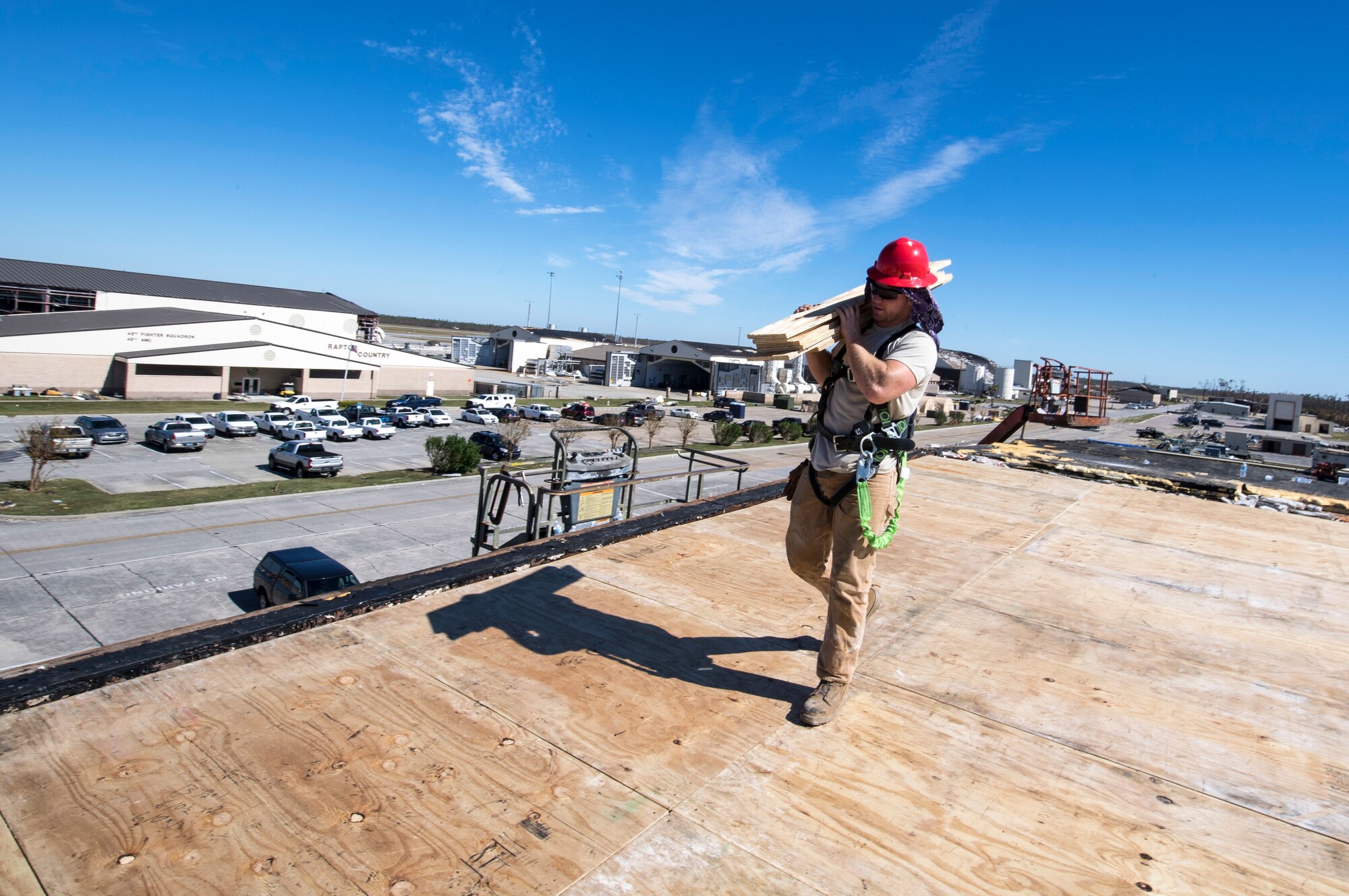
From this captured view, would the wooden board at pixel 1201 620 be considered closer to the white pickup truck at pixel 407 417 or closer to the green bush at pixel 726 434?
the green bush at pixel 726 434

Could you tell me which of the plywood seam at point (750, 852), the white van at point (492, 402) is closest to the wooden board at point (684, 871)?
the plywood seam at point (750, 852)

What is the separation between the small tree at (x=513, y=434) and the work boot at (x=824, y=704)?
97.6 feet

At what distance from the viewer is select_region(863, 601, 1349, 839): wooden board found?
2793 mm

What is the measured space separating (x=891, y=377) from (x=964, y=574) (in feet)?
9.42

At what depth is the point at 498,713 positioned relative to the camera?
292cm

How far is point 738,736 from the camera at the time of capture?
2912 millimetres

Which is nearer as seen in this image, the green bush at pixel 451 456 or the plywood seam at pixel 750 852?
the plywood seam at pixel 750 852

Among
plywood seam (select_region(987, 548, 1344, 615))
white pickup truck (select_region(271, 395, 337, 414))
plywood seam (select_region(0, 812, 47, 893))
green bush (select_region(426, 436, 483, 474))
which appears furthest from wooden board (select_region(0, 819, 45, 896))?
white pickup truck (select_region(271, 395, 337, 414))

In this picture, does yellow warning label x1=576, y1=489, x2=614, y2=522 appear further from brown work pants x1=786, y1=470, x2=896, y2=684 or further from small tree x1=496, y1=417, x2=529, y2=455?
small tree x1=496, y1=417, x2=529, y2=455

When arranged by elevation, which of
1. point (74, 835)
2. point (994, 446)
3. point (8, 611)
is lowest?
point (8, 611)

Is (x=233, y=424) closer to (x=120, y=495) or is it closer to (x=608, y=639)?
(x=120, y=495)

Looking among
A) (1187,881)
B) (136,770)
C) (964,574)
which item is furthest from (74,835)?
(964,574)

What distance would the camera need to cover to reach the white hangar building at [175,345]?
45.8 m

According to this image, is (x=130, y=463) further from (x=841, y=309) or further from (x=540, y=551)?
(x=841, y=309)
